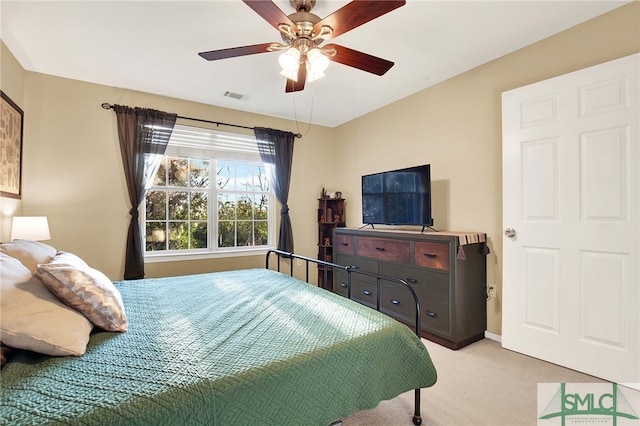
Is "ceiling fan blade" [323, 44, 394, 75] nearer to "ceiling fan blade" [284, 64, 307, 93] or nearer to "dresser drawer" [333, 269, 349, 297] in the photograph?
"ceiling fan blade" [284, 64, 307, 93]

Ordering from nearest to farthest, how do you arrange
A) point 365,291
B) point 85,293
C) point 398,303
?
point 85,293 → point 398,303 → point 365,291

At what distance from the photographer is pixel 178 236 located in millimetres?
3648

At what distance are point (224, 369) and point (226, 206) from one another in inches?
124

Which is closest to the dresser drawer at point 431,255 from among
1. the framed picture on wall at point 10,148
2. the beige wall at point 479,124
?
the beige wall at point 479,124

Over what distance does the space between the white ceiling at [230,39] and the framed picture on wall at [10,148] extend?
20.2 inches

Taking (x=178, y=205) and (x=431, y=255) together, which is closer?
(x=431, y=255)

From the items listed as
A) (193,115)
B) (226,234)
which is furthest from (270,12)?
(226,234)

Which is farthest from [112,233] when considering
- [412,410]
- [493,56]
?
[493,56]

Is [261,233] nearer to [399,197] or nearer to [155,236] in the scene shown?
[155,236]

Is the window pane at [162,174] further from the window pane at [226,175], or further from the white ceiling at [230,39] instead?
the white ceiling at [230,39]

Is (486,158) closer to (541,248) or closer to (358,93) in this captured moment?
(541,248)

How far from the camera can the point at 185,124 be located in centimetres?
362

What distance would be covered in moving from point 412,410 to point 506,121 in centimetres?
242

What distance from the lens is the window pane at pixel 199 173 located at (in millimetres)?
3770
